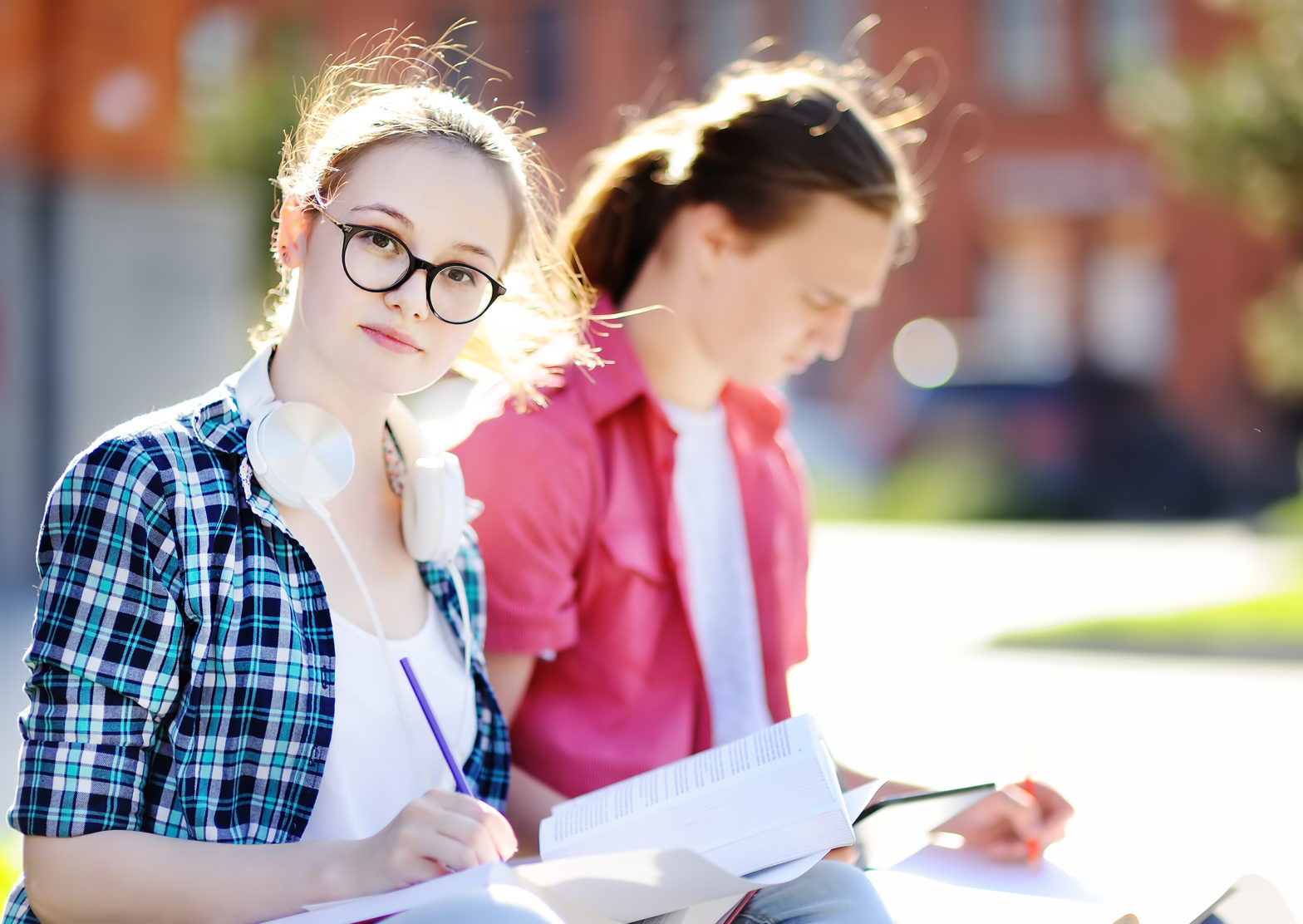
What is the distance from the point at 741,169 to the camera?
232 cm

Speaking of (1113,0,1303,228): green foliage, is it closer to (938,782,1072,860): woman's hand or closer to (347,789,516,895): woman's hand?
(938,782,1072,860): woman's hand

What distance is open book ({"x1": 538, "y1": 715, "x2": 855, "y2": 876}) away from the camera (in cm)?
150

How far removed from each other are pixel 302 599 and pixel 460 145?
0.59 metres

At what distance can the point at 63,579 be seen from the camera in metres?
1.44

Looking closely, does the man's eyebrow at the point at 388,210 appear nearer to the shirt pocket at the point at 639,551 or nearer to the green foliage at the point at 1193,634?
the shirt pocket at the point at 639,551

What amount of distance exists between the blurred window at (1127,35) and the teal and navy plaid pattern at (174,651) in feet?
56.3

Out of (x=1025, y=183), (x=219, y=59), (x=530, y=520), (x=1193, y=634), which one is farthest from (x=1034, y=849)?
(x=219, y=59)

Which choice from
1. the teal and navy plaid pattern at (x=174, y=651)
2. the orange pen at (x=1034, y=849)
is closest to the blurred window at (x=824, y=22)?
the orange pen at (x=1034, y=849)

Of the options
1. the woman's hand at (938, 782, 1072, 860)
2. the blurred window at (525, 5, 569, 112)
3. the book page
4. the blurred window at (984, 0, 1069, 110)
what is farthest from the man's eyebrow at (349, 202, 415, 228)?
the blurred window at (525, 5, 569, 112)

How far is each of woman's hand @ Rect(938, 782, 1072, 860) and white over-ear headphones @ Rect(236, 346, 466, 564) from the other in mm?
845

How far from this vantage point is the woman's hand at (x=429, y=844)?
1.40 metres

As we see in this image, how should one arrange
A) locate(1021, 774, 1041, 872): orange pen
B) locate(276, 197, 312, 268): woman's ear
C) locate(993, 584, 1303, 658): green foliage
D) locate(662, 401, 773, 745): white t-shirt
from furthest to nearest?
locate(993, 584, 1303, 658): green foliage < locate(662, 401, 773, 745): white t-shirt < locate(1021, 774, 1041, 872): orange pen < locate(276, 197, 312, 268): woman's ear

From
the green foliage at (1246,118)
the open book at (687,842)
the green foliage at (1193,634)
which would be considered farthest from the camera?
the green foliage at (1246,118)

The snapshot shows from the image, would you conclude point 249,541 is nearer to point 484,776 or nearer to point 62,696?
point 62,696
